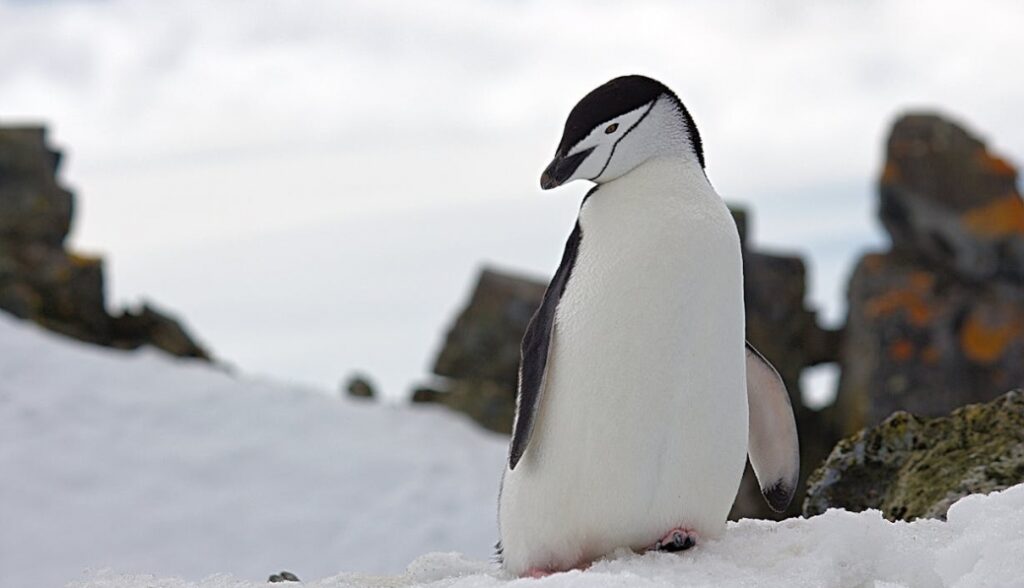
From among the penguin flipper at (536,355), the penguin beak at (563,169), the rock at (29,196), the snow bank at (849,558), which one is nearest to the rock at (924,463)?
the snow bank at (849,558)

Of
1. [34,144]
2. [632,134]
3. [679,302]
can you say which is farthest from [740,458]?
[34,144]

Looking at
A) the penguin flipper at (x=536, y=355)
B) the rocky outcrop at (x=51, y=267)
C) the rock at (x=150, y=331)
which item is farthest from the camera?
the rock at (x=150, y=331)

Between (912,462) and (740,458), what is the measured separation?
89 cm

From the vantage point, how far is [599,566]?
302cm

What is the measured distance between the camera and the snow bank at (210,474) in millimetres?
9609

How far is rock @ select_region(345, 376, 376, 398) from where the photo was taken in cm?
1398

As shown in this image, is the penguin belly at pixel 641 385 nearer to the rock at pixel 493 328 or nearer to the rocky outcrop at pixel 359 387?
the rock at pixel 493 328

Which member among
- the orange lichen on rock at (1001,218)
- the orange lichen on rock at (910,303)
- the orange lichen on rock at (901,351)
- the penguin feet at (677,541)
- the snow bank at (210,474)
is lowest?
the snow bank at (210,474)

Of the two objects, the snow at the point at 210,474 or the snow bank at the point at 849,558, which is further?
the snow at the point at 210,474

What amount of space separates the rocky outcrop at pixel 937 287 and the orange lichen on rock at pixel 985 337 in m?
0.01

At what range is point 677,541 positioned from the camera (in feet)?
10.4

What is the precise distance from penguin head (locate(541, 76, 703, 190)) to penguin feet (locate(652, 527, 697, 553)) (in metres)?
0.91

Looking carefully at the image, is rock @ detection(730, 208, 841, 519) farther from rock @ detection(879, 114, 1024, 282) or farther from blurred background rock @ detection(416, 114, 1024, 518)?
rock @ detection(879, 114, 1024, 282)

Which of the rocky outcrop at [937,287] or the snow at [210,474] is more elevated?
the rocky outcrop at [937,287]
